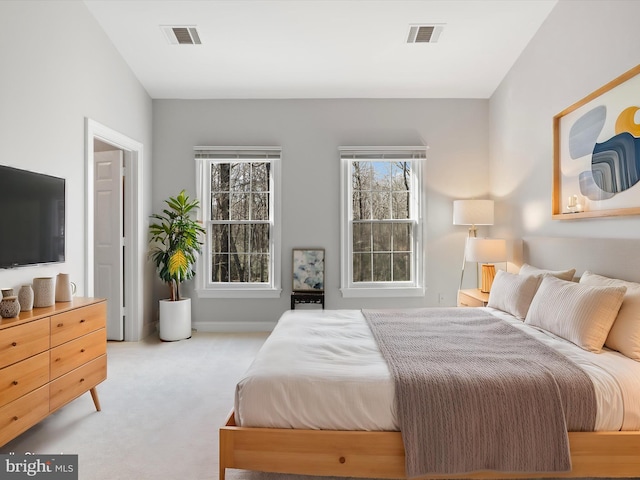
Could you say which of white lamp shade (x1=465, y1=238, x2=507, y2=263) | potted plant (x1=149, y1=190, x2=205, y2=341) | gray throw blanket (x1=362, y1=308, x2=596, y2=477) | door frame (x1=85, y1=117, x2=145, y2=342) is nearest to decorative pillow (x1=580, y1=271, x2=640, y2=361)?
gray throw blanket (x1=362, y1=308, x2=596, y2=477)

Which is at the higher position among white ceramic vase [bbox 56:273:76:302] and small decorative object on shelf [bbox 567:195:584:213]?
small decorative object on shelf [bbox 567:195:584:213]

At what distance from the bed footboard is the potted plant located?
9.82 ft

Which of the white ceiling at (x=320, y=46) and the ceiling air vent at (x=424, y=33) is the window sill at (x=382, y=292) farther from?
the ceiling air vent at (x=424, y=33)

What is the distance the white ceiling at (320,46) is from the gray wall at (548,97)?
0.31 meters

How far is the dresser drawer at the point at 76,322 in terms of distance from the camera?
2.49 meters

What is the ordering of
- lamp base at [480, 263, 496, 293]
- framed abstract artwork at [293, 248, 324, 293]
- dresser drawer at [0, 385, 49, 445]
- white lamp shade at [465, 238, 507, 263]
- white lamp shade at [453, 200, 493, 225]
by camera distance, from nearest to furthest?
dresser drawer at [0, 385, 49, 445] → white lamp shade at [465, 238, 507, 263] → lamp base at [480, 263, 496, 293] → white lamp shade at [453, 200, 493, 225] → framed abstract artwork at [293, 248, 324, 293]

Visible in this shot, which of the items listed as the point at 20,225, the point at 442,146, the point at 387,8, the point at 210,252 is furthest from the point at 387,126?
the point at 20,225

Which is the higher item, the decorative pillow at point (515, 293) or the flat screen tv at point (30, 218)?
the flat screen tv at point (30, 218)

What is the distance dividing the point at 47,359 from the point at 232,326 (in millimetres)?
2767

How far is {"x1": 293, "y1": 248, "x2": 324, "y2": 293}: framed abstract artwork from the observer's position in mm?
4992

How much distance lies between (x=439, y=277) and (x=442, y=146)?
1594 mm

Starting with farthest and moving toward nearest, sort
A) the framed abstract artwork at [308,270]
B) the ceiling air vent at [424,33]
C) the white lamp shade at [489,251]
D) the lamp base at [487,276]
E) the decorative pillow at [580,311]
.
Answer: the framed abstract artwork at [308,270], the lamp base at [487,276], the white lamp shade at [489,251], the ceiling air vent at [424,33], the decorative pillow at [580,311]

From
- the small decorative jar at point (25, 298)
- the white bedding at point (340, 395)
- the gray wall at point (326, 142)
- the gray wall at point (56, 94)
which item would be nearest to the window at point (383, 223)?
the gray wall at point (326, 142)

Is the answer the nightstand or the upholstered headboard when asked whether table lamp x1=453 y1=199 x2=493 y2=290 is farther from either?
the nightstand
